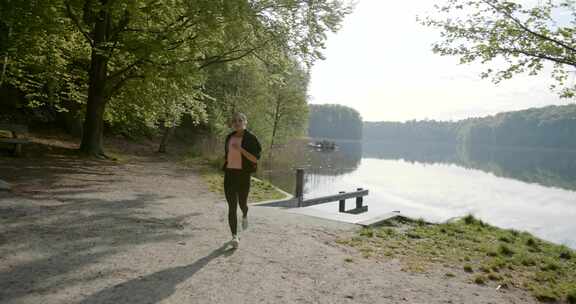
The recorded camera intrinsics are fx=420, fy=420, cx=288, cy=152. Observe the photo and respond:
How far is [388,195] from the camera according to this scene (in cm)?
2258

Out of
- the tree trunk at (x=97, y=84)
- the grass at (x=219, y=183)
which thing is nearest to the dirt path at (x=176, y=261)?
the grass at (x=219, y=183)

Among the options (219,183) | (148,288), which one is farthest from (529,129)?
(148,288)

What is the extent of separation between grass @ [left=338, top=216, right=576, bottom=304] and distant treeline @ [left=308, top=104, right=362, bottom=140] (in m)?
144

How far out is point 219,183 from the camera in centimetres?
1392

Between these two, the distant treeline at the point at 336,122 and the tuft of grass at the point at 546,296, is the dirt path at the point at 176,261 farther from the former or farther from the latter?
the distant treeline at the point at 336,122

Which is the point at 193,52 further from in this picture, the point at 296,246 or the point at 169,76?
the point at 296,246

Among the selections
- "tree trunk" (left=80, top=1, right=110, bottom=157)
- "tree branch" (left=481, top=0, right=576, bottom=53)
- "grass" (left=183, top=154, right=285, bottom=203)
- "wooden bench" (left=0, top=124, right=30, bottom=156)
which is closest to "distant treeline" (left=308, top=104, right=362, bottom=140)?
"grass" (left=183, top=154, right=285, bottom=203)

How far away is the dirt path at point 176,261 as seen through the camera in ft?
14.2

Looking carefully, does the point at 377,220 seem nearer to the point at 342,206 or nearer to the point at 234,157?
the point at 234,157

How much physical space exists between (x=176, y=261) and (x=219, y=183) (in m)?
8.62

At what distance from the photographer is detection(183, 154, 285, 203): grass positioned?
12.5 metres

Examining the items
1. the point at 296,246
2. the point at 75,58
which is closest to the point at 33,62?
the point at 75,58

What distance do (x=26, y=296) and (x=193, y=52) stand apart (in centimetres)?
1115

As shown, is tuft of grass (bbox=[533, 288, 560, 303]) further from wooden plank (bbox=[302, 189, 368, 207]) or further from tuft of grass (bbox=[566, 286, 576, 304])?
wooden plank (bbox=[302, 189, 368, 207])
